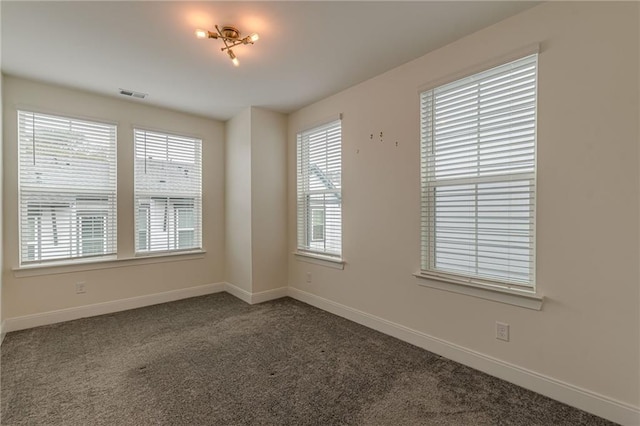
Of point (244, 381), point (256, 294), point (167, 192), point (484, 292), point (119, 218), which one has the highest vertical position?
point (167, 192)

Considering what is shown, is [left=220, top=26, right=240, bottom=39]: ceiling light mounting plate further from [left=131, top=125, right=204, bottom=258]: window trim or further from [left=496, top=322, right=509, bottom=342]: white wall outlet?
[left=496, top=322, right=509, bottom=342]: white wall outlet

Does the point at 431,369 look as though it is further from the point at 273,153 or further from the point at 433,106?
the point at 273,153

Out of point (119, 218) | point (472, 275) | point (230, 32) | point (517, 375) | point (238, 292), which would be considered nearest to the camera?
point (517, 375)

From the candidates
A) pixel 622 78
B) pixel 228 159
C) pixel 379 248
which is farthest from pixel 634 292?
pixel 228 159

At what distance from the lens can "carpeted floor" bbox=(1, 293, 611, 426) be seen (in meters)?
1.86

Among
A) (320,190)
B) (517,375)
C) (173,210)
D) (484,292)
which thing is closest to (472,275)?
(484,292)

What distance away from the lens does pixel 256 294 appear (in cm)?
409

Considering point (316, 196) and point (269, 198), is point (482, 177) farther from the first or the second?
point (269, 198)

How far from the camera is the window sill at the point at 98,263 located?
323 cm

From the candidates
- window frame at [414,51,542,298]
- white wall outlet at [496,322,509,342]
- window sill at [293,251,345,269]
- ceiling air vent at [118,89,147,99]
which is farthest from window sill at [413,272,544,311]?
ceiling air vent at [118,89,147,99]

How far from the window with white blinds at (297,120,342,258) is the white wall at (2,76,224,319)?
140 centimetres

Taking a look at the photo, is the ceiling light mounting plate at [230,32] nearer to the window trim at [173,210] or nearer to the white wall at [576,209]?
the white wall at [576,209]

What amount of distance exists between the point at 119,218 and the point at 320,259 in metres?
2.62

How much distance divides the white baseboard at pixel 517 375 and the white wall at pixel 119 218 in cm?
260
